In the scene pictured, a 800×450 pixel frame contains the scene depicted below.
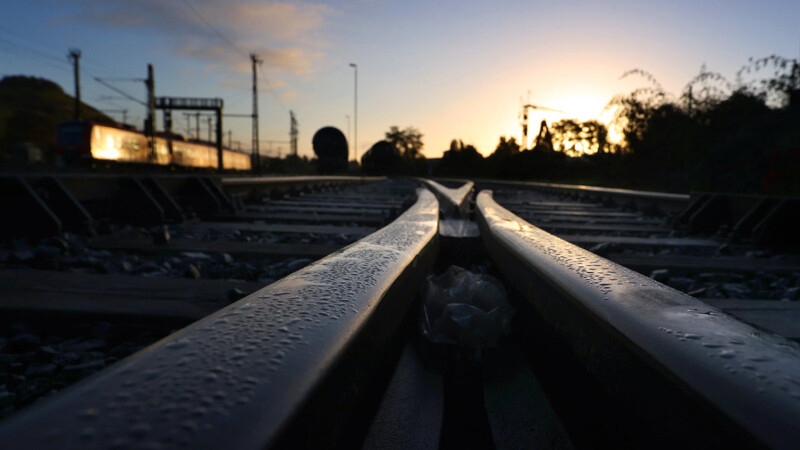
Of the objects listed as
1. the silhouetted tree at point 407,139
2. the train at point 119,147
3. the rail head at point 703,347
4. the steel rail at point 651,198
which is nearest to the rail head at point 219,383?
the rail head at point 703,347

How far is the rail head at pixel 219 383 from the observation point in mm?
352

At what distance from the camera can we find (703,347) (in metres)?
0.56

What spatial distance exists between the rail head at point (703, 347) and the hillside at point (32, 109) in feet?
360

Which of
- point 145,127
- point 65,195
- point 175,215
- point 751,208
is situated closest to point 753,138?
point 751,208

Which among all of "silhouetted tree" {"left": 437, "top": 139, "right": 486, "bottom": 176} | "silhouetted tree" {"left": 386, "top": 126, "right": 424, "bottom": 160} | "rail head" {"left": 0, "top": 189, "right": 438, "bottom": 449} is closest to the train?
"silhouetted tree" {"left": 437, "top": 139, "right": 486, "bottom": 176}

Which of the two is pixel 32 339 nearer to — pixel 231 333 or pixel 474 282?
pixel 231 333

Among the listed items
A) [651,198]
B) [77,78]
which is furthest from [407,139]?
[651,198]

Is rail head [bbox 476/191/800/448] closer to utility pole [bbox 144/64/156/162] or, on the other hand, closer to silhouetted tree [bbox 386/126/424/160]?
utility pole [bbox 144/64/156/162]

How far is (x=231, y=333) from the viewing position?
569mm

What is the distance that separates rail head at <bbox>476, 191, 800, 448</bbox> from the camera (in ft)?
1.40

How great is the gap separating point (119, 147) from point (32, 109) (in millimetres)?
144349

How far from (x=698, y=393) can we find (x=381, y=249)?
926 mm

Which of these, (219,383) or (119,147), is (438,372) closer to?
(219,383)

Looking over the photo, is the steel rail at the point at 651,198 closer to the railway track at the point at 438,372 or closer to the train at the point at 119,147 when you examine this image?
the railway track at the point at 438,372
